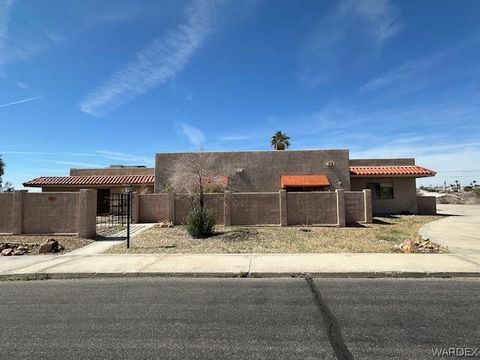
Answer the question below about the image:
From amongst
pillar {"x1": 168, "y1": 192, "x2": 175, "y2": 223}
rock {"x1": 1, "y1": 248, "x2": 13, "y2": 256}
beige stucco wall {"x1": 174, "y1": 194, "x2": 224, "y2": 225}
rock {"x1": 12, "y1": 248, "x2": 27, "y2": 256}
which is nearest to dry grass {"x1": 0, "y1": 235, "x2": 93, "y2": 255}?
rock {"x1": 12, "y1": 248, "x2": 27, "y2": 256}

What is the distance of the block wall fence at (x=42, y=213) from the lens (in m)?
16.5

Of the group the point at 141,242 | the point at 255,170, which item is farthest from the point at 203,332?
the point at 255,170

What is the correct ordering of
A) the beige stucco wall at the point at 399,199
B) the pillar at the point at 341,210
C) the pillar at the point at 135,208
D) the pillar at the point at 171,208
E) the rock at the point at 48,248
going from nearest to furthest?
1. the rock at the point at 48,248
2. the pillar at the point at 341,210
3. the pillar at the point at 171,208
4. the pillar at the point at 135,208
5. the beige stucco wall at the point at 399,199

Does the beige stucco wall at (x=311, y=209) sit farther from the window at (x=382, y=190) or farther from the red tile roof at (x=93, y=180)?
the red tile roof at (x=93, y=180)

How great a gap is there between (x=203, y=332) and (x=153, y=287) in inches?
120

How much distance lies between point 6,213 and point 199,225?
8418 millimetres

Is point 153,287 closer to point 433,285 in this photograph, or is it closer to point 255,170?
point 433,285

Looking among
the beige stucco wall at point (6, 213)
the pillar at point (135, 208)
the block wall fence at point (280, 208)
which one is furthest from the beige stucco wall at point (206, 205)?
the beige stucco wall at point (6, 213)

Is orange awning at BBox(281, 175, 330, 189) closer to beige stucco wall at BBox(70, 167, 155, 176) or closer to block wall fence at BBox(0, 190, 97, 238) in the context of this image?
beige stucco wall at BBox(70, 167, 155, 176)

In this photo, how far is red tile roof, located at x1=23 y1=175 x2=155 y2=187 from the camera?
29000mm

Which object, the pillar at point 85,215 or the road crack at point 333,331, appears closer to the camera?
the road crack at point 333,331

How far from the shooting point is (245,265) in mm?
10062

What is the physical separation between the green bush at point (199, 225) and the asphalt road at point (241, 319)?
7446mm

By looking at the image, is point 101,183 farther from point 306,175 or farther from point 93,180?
point 306,175
